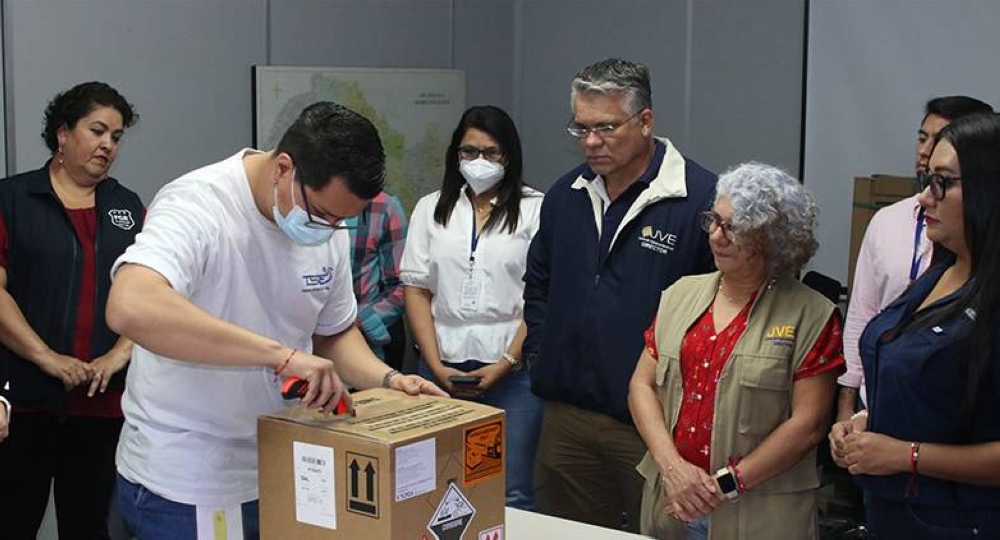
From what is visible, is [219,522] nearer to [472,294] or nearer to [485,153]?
[472,294]

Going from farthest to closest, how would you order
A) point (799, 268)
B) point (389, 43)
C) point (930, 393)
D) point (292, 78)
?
point (389, 43), point (292, 78), point (799, 268), point (930, 393)

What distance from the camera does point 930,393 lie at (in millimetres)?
2301

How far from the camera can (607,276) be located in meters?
3.16

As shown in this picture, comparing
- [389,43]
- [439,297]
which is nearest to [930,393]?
[439,297]

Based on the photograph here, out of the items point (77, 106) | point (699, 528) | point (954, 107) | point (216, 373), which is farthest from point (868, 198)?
point (216, 373)

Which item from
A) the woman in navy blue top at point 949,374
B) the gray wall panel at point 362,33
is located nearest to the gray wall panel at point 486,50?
the gray wall panel at point 362,33

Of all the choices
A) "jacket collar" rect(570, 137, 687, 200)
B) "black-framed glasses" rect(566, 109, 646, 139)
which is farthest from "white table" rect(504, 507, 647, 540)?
"black-framed glasses" rect(566, 109, 646, 139)

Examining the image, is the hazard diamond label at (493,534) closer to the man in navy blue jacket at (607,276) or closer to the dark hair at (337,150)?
the dark hair at (337,150)

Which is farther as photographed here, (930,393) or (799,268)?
(799,268)

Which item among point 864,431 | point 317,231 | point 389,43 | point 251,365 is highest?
point 389,43

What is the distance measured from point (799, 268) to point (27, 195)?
7.27 feet

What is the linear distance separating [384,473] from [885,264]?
70.7 inches

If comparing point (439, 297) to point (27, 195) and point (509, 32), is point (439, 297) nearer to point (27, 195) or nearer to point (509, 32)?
point (27, 195)

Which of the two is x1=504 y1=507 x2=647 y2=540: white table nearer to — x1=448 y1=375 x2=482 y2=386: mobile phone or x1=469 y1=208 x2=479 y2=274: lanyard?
x1=448 y1=375 x2=482 y2=386: mobile phone
